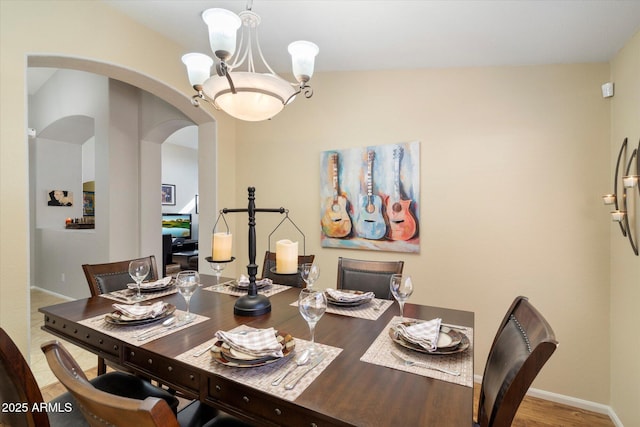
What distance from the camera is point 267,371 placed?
96 cm

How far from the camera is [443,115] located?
243cm

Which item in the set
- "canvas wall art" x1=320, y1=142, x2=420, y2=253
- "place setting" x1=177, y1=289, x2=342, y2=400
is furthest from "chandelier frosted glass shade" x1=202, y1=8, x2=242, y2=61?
"canvas wall art" x1=320, y1=142, x2=420, y2=253

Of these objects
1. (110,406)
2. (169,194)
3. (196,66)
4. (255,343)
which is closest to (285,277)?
(255,343)

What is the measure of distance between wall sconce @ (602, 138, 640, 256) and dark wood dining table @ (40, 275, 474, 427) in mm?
1120

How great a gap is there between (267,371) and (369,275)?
1140 mm

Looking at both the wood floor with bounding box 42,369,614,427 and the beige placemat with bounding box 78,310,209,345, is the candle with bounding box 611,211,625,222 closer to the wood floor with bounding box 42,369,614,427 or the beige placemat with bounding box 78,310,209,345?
the wood floor with bounding box 42,369,614,427

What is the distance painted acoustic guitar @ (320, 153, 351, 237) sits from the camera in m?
2.77

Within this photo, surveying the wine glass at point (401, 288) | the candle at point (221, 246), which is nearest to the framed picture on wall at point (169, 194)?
the candle at point (221, 246)

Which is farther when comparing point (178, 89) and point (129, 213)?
point (129, 213)

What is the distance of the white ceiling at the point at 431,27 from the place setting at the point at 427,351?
1.71 meters

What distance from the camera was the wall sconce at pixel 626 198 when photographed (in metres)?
1.68

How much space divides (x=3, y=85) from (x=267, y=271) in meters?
1.88

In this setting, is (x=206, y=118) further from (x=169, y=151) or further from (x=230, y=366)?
(x=169, y=151)

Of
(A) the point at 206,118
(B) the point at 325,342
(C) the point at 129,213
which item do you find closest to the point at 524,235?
(B) the point at 325,342
